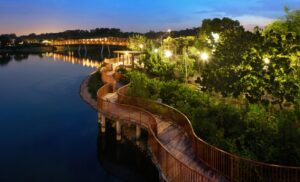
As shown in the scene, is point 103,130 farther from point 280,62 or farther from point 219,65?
point 280,62

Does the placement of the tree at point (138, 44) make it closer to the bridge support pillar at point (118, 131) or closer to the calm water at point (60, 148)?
the calm water at point (60, 148)

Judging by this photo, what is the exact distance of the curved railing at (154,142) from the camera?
15.4 meters

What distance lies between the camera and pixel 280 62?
27.3 metres

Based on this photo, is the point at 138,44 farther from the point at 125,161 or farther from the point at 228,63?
the point at 125,161

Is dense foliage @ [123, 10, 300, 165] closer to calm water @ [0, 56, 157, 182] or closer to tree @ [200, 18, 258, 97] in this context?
tree @ [200, 18, 258, 97]

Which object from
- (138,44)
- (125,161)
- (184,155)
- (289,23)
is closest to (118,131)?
(125,161)

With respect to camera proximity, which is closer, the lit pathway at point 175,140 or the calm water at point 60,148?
the lit pathway at point 175,140

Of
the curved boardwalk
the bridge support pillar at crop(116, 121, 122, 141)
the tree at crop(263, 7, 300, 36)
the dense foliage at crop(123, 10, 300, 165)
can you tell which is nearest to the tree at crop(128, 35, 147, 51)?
the tree at crop(263, 7, 300, 36)

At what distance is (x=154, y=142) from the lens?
1964cm

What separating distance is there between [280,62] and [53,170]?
16979 millimetres

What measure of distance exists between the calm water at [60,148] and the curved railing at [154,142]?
2508 mm

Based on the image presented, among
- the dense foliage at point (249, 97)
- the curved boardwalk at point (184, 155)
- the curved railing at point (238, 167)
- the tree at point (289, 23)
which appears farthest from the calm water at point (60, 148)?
the tree at point (289, 23)

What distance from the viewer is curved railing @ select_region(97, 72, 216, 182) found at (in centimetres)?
1535

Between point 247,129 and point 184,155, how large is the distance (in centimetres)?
335
